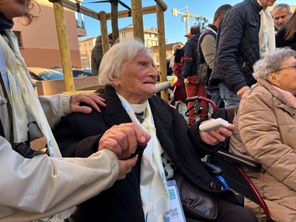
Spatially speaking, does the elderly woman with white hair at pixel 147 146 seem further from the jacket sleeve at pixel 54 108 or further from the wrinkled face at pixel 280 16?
the wrinkled face at pixel 280 16

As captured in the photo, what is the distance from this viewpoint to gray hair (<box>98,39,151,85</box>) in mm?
1949

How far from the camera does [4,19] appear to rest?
1.19m

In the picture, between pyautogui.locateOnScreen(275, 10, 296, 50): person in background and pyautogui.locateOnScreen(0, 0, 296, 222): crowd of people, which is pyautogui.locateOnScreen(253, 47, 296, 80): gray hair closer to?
pyautogui.locateOnScreen(0, 0, 296, 222): crowd of people

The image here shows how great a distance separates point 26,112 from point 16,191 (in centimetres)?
43

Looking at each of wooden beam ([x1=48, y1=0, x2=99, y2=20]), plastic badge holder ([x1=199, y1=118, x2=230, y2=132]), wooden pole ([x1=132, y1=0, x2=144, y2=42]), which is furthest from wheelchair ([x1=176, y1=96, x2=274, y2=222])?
wooden beam ([x1=48, y1=0, x2=99, y2=20])

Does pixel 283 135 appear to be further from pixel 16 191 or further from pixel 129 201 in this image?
pixel 16 191

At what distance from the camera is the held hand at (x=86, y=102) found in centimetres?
171

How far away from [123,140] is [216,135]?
853 mm

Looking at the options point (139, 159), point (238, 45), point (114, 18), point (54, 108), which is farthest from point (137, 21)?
point (139, 159)

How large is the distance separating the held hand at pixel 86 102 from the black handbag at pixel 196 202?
0.69 metres

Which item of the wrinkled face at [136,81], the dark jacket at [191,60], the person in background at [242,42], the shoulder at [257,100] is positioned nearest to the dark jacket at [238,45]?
the person in background at [242,42]

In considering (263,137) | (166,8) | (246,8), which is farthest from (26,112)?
(166,8)

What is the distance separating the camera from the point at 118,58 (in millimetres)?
1960

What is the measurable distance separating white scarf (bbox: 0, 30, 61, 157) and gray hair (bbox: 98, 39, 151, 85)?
2.48ft
